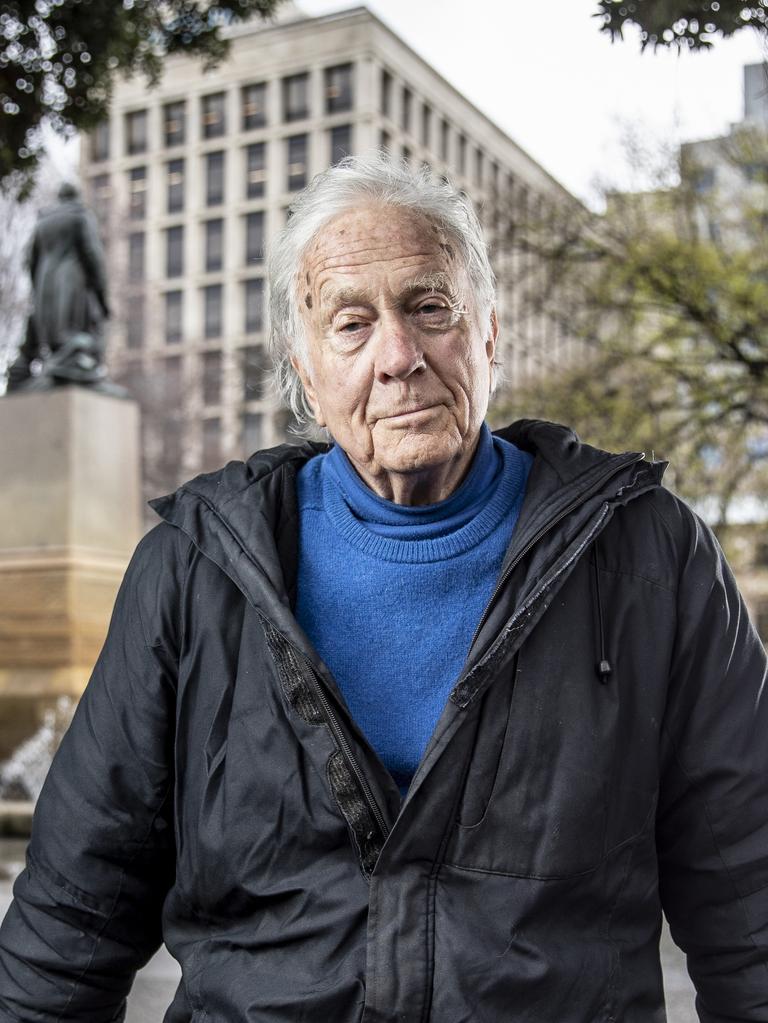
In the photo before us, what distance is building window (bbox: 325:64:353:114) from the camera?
40.8 meters

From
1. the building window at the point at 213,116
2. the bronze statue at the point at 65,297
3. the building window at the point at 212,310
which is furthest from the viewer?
the building window at the point at 212,310

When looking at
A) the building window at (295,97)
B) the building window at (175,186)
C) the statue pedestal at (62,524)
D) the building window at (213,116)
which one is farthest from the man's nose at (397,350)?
the building window at (175,186)

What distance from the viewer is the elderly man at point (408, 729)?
1.66 m

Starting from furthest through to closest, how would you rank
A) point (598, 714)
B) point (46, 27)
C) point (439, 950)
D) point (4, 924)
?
point (46, 27) < point (4, 924) < point (598, 714) < point (439, 950)

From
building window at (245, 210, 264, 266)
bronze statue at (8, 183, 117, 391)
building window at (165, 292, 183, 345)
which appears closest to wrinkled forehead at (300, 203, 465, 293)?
bronze statue at (8, 183, 117, 391)

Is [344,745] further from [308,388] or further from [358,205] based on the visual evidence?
[358,205]

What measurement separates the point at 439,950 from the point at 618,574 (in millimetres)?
588

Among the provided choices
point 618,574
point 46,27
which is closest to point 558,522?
point 618,574

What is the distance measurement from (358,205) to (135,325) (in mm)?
36560

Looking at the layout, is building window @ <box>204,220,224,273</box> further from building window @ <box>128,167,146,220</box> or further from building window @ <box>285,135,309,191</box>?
building window @ <box>285,135,309,191</box>

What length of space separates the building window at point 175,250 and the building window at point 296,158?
7.39 m

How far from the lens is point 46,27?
4.99m

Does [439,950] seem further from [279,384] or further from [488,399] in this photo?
[279,384]

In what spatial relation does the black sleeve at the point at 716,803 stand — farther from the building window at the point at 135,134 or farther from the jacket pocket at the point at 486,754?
the building window at the point at 135,134
